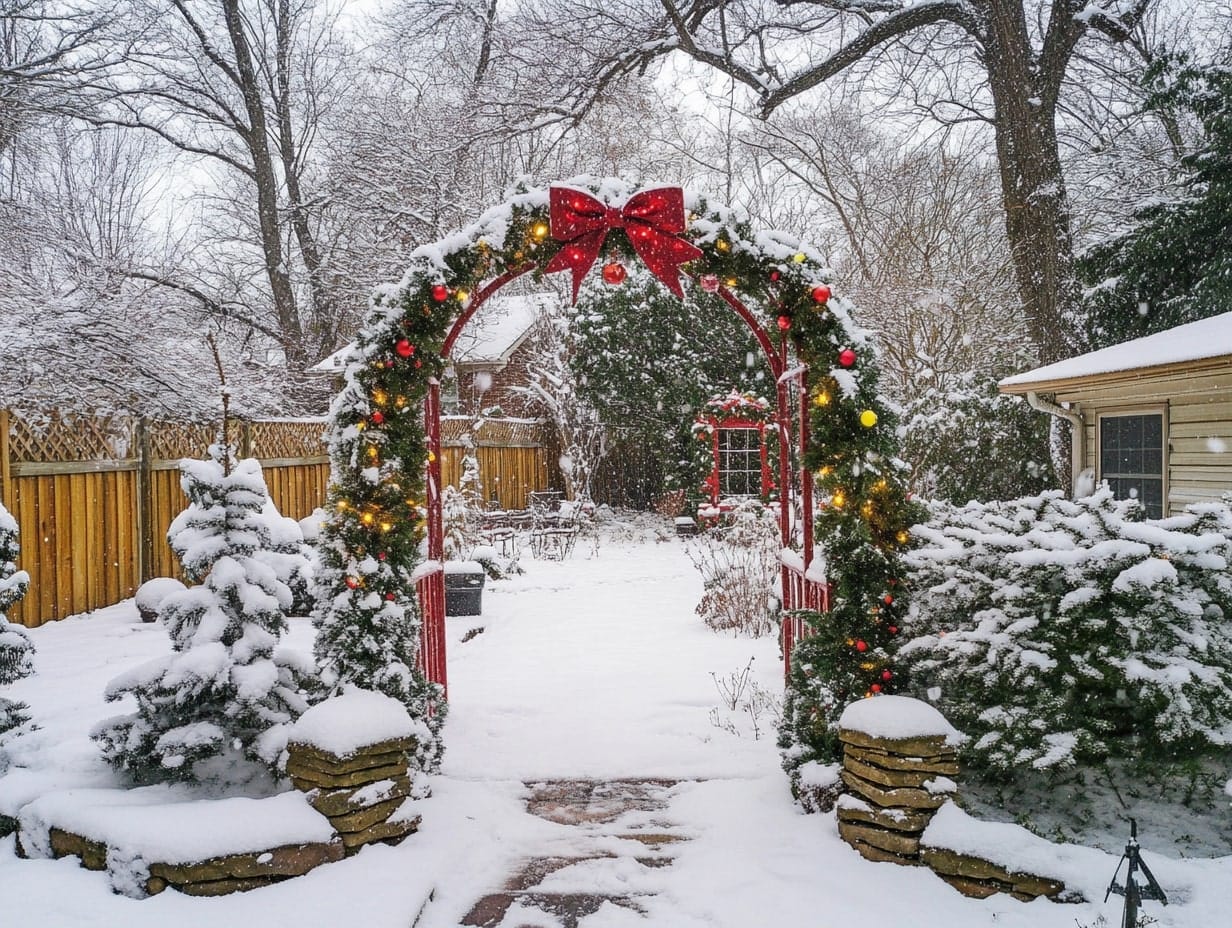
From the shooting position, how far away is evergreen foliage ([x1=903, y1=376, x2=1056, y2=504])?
444 inches

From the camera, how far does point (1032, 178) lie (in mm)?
9656

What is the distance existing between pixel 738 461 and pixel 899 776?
12.4 metres

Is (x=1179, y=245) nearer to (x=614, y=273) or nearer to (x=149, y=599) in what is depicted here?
(x=614, y=273)

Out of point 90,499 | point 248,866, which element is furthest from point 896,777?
point 90,499

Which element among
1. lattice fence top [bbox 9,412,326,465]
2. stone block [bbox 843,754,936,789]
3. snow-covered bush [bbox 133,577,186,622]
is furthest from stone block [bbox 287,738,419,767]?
snow-covered bush [bbox 133,577,186,622]

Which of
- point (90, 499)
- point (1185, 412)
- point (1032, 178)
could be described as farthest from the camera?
point (1032, 178)

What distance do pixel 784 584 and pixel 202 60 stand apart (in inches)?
692

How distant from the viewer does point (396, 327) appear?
4.12 m

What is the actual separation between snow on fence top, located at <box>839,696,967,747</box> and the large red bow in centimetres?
218

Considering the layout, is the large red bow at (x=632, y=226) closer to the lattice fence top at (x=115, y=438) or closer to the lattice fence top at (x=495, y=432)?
the lattice fence top at (x=115, y=438)

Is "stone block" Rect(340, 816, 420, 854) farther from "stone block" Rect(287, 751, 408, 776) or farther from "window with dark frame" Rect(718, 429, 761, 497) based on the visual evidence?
"window with dark frame" Rect(718, 429, 761, 497)

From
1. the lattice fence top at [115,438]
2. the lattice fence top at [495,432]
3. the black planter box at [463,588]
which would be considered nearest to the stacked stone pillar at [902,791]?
the lattice fence top at [115,438]

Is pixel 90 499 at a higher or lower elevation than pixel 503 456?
lower

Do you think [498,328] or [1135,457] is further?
[498,328]
